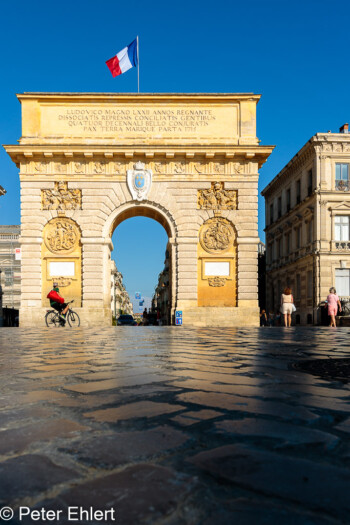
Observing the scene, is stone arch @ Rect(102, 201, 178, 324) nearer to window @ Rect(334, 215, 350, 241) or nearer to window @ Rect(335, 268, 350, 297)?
window @ Rect(335, 268, 350, 297)

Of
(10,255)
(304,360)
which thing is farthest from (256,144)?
(10,255)

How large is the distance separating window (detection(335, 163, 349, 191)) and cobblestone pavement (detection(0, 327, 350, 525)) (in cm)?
2831

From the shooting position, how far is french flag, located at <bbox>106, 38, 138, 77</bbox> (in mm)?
24516

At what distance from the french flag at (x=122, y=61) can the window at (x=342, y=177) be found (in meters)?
14.0

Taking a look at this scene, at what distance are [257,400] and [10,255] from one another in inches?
1900

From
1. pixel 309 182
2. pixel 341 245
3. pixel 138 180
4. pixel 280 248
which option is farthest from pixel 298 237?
pixel 138 180

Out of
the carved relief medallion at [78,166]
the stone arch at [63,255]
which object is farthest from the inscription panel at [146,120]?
the stone arch at [63,255]

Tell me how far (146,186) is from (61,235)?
15.0ft

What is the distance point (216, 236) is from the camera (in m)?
23.2

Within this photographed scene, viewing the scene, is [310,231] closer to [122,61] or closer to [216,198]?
[216,198]

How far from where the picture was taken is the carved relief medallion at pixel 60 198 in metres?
23.1

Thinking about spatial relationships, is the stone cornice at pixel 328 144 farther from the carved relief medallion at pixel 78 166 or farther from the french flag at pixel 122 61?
the carved relief medallion at pixel 78 166

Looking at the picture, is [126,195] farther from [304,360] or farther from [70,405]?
[70,405]

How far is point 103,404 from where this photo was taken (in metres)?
2.66
